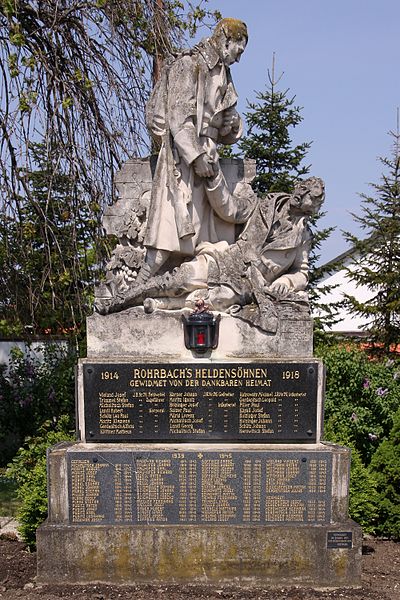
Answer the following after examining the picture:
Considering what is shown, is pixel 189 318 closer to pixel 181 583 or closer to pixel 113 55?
pixel 181 583

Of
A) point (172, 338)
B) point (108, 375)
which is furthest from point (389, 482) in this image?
point (108, 375)

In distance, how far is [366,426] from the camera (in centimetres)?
861

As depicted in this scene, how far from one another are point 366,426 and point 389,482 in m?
1.52

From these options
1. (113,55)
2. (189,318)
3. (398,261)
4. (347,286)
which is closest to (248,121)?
(398,261)

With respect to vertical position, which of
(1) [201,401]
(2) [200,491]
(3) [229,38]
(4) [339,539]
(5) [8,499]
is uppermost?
(3) [229,38]

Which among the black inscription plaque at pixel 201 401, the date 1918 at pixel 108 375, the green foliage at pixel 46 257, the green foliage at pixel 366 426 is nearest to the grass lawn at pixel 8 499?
the green foliage at pixel 46 257

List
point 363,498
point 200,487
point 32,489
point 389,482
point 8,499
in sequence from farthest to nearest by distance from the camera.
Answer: point 8,499 < point 389,482 < point 363,498 < point 32,489 < point 200,487

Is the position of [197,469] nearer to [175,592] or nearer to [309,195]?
[175,592]

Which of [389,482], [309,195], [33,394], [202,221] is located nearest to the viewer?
[309,195]

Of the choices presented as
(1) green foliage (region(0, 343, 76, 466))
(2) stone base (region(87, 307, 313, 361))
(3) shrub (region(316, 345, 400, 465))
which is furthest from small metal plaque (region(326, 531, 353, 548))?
(1) green foliage (region(0, 343, 76, 466))

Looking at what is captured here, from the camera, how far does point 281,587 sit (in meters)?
5.21

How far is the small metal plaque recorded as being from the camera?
17.1 feet

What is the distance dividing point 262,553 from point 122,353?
1925mm

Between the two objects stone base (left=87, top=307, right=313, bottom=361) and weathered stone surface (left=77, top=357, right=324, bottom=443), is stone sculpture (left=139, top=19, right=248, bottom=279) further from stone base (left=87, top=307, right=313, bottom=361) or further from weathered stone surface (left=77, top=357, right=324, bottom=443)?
weathered stone surface (left=77, top=357, right=324, bottom=443)
